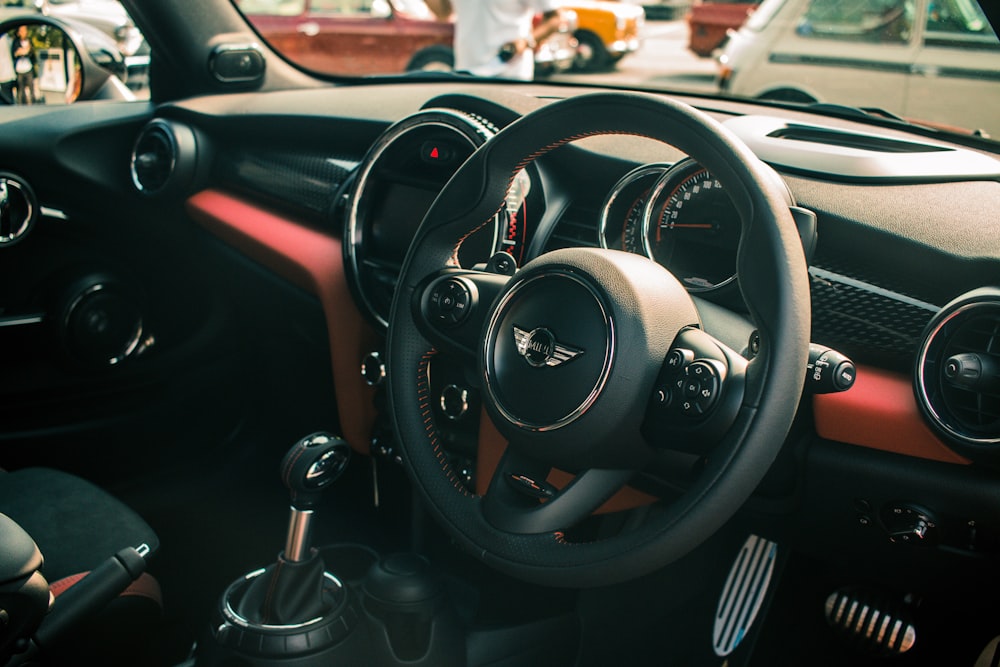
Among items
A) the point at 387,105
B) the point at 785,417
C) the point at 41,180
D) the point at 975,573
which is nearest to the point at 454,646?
the point at 975,573

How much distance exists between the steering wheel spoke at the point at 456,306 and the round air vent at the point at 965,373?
0.60 m

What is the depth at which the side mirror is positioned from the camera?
2576mm

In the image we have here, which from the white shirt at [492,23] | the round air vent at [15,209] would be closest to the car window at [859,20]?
the white shirt at [492,23]

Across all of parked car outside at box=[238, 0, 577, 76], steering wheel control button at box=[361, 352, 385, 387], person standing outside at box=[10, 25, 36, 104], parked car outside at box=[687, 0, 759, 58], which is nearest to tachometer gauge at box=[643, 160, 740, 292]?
steering wheel control button at box=[361, 352, 385, 387]

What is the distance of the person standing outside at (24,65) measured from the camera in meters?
2.57

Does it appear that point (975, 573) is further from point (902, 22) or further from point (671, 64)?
point (671, 64)

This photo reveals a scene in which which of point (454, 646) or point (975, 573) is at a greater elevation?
point (975, 573)

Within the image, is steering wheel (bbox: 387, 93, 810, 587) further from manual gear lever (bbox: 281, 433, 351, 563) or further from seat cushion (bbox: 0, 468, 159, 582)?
seat cushion (bbox: 0, 468, 159, 582)

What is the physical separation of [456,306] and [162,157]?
1.46m

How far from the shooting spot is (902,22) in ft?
13.5

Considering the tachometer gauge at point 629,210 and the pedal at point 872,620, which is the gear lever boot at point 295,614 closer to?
the tachometer gauge at point 629,210

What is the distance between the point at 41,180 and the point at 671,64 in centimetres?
1129

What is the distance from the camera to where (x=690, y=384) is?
1.06 metres

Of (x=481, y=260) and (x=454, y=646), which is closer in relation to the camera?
(x=481, y=260)
